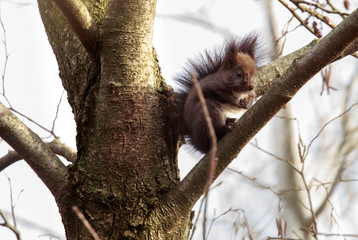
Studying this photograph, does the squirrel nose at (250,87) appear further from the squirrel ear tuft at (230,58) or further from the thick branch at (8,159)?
the thick branch at (8,159)

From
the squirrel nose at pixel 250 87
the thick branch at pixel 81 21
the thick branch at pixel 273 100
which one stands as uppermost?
the squirrel nose at pixel 250 87

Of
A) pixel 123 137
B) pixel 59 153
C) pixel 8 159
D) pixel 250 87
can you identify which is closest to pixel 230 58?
pixel 250 87

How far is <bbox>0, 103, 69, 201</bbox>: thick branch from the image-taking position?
1.87 metres

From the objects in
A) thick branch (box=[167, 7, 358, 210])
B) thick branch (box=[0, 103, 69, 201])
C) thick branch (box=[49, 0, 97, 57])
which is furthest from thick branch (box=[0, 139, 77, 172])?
thick branch (box=[167, 7, 358, 210])

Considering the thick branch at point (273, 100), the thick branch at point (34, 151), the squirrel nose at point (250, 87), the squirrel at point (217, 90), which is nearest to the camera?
the thick branch at point (273, 100)

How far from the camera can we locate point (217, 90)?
241 cm

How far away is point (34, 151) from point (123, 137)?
0.36m

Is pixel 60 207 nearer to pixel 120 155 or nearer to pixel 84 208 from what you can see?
pixel 84 208

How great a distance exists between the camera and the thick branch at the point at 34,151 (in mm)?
1865

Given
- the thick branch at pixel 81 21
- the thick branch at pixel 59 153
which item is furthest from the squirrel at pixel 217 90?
the thick branch at pixel 59 153

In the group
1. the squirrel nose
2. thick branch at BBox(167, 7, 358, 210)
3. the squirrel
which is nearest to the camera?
thick branch at BBox(167, 7, 358, 210)

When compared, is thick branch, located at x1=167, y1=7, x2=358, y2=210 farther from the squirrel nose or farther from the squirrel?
the squirrel nose

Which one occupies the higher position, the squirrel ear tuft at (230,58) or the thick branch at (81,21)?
the squirrel ear tuft at (230,58)

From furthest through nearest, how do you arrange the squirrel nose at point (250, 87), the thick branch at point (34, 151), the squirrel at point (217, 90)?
the squirrel nose at point (250, 87) → the squirrel at point (217, 90) → the thick branch at point (34, 151)
